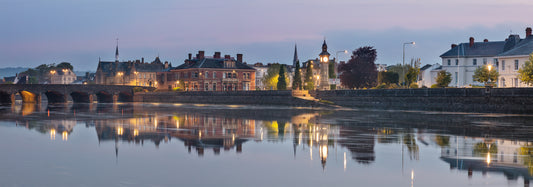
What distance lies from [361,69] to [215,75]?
49132mm

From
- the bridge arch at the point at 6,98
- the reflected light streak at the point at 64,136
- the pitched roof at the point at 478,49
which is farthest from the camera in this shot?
the bridge arch at the point at 6,98

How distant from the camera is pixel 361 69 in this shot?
339 ft

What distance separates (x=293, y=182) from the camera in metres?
17.8

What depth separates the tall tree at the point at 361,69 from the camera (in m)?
104

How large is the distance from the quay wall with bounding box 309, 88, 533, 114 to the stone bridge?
75.1 metres

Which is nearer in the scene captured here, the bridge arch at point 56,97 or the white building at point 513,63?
the white building at point 513,63

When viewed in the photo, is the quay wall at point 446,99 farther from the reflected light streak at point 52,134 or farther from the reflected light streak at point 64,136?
the reflected light streak at point 52,134

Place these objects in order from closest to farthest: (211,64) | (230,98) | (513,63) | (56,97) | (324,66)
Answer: (513,63) < (324,66) < (230,98) < (56,97) < (211,64)

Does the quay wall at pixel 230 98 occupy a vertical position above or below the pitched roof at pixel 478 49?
below

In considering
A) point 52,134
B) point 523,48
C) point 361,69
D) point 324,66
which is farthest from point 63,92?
point 52,134

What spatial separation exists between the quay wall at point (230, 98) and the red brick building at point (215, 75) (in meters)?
9.84

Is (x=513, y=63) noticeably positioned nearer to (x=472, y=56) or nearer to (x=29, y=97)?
(x=472, y=56)

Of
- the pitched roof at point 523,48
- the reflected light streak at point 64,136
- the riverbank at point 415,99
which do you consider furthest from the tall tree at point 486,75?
the reflected light streak at point 64,136

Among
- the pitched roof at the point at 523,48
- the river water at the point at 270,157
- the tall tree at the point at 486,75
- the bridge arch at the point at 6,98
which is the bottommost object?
the river water at the point at 270,157
